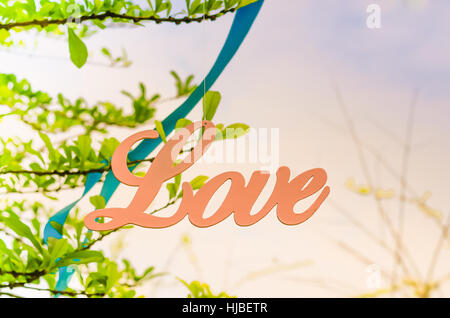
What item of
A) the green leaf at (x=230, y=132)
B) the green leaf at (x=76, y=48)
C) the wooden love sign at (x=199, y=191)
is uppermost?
the green leaf at (x=76, y=48)

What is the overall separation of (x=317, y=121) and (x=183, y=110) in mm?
543

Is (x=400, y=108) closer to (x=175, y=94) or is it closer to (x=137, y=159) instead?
(x=175, y=94)

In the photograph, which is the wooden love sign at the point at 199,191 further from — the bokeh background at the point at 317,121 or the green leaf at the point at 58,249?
the green leaf at the point at 58,249

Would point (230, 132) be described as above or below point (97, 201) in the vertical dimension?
above

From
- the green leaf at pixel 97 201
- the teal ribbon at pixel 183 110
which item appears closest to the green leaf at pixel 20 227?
the green leaf at pixel 97 201

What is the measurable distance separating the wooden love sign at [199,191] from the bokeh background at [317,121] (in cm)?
7

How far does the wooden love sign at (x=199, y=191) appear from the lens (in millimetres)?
1328

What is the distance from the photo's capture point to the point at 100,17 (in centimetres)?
110

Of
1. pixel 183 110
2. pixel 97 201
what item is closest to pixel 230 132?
pixel 183 110

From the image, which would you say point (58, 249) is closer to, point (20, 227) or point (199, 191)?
point (20, 227)

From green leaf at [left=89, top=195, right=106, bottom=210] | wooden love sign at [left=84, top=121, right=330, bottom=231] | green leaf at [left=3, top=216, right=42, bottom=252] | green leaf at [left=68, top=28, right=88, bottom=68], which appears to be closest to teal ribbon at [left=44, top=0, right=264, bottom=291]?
wooden love sign at [left=84, top=121, right=330, bottom=231]

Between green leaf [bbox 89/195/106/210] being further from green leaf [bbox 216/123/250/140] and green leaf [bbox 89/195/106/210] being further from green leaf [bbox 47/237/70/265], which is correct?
green leaf [bbox 216/123/250/140]

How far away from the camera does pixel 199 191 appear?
55.2 inches

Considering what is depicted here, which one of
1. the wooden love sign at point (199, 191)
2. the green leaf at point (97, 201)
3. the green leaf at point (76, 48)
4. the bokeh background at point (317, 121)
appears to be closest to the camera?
the green leaf at point (76, 48)
